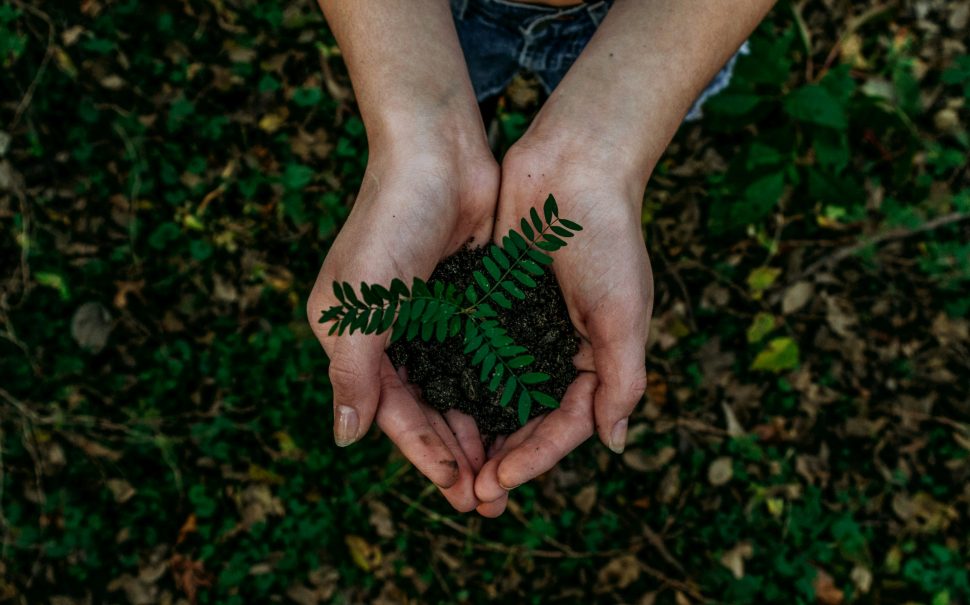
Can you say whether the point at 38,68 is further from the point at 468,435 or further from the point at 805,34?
the point at 805,34

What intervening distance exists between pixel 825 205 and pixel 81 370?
423 centimetres

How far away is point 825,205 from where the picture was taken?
411 centimetres

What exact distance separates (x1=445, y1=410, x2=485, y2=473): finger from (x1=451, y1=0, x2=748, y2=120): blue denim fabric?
1581 millimetres

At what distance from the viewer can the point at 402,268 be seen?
2453 mm

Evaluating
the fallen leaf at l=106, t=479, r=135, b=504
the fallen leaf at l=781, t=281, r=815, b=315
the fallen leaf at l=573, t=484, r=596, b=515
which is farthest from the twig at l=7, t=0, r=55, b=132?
the fallen leaf at l=781, t=281, r=815, b=315

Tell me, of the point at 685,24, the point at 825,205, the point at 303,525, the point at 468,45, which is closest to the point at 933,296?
the point at 825,205

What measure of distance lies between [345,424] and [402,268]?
22.1 inches

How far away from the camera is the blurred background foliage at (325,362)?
12.5ft

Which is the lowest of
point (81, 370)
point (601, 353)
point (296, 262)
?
point (81, 370)

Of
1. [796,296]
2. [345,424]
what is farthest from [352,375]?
[796,296]

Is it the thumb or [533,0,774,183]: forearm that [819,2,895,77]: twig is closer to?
[533,0,774,183]: forearm

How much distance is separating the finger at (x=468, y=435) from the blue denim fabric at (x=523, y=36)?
5.19ft

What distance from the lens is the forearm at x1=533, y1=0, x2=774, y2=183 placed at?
2.62 meters

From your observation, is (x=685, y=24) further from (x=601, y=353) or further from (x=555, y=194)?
(x=601, y=353)
